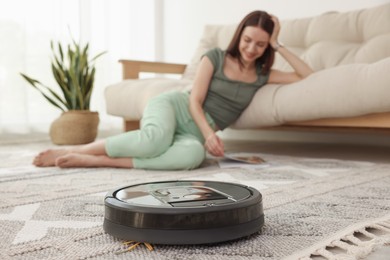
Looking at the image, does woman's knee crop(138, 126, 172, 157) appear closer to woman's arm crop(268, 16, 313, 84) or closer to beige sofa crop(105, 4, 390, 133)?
beige sofa crop(105, 4, 390, 133)

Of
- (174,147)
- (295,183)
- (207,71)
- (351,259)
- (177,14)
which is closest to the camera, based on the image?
(351,259)

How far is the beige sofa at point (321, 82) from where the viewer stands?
1564 mm

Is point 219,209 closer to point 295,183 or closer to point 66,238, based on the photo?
point 66,238

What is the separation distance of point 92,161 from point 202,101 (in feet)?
1.57

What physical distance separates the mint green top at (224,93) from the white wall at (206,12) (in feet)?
3.28

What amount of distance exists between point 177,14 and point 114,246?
109 inches

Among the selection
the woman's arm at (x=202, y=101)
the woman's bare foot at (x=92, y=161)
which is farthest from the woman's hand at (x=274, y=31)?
the woman's bare foot at (x=92, y=161)

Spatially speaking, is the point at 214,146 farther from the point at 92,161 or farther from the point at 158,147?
the point at 92,161

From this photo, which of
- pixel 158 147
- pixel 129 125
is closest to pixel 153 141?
pixel 158 147

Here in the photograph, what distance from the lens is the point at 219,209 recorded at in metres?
0.65

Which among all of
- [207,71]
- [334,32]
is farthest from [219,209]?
[334,32]

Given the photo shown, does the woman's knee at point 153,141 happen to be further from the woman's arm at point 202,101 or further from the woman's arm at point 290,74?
the woman's arm at point 290,74

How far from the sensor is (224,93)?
1.78 metres

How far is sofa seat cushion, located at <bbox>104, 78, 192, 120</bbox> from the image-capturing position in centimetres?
209
